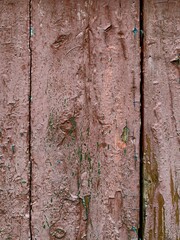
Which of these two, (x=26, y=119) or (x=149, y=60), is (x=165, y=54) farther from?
(x=26, y=119)

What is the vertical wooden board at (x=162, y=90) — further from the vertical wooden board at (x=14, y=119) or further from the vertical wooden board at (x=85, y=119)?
the vertical wooden board at (x=14, y=119)

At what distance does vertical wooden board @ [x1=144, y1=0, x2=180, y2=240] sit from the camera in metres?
1.42

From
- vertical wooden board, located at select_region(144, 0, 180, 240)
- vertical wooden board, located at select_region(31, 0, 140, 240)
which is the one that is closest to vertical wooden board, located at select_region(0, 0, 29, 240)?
vertical wooden board, located at select_region(31, 0, 140, 240)

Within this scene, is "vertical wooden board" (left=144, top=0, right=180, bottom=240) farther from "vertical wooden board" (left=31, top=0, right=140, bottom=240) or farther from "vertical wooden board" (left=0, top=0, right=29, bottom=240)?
"vertical wooden board" (left=0, top=0, right=29, bottom=240)

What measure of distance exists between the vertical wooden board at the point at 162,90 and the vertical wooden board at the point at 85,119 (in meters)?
0.03

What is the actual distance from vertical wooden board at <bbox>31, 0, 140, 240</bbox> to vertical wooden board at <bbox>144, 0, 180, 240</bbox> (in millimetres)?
30

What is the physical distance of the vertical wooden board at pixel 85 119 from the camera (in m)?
1.42

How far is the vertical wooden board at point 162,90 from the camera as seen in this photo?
142cm

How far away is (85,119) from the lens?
1433 mm

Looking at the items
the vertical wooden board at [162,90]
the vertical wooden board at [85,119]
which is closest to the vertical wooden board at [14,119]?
the vertical wooden board at [85,119]

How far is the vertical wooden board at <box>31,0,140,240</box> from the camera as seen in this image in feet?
4.67

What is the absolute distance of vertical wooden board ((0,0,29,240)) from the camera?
4.67 feet

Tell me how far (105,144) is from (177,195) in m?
0.22

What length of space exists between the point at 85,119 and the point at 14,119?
0.18 m
